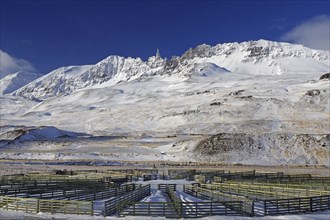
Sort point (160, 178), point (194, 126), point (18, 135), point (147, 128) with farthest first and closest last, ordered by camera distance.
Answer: point (147, 128) < point (194, 126) < point (18, 135) < point (160, 178)

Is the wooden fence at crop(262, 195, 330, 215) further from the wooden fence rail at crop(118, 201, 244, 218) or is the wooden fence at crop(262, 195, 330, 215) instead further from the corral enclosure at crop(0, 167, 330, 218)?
the wooden fence rail at crop(118, 201, 244, 218)

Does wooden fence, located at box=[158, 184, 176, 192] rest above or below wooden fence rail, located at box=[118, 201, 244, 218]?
above

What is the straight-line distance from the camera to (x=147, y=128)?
160m

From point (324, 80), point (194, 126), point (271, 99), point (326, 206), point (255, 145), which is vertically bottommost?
point (326, 206)

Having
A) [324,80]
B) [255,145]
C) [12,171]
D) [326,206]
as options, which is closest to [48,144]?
[12,171]

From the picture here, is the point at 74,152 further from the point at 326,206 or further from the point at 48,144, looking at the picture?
the point at 326,206

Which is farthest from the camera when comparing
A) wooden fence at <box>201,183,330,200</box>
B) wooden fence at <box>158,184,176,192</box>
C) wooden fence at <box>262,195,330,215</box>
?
wooden fence at <box>158,184,176,192</box>

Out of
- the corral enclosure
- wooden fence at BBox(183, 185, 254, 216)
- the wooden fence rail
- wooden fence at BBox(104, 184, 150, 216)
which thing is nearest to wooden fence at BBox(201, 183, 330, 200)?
the corral enclosure

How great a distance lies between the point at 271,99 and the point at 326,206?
139 metres

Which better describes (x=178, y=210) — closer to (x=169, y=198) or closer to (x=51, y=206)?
(x=51, y=206)

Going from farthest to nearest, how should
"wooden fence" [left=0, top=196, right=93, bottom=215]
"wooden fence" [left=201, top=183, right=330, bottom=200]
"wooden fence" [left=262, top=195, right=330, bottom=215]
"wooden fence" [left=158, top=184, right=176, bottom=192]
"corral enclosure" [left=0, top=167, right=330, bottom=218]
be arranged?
"wooden fence" [left=158, top=184, right=176, bottom=192], "wooden fence" [left=201, top=183, right=330, bottom=200], "wooden fence" [left=262, top=195, right=330, bottom=215], "corral enclosure" [left=0, top=167, right=330, bottom=218], "wooden fence" [left=0, top=196, right=93, bottom=215]

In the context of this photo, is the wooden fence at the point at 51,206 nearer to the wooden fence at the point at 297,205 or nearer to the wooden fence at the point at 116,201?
the wooden fence at the point at 116,201

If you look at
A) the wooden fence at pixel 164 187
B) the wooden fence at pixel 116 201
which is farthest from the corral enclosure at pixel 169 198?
the wooden fence at pixel 164 187

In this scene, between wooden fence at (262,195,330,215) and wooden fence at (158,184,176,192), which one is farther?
wooden fence at (158,184,176,192)
